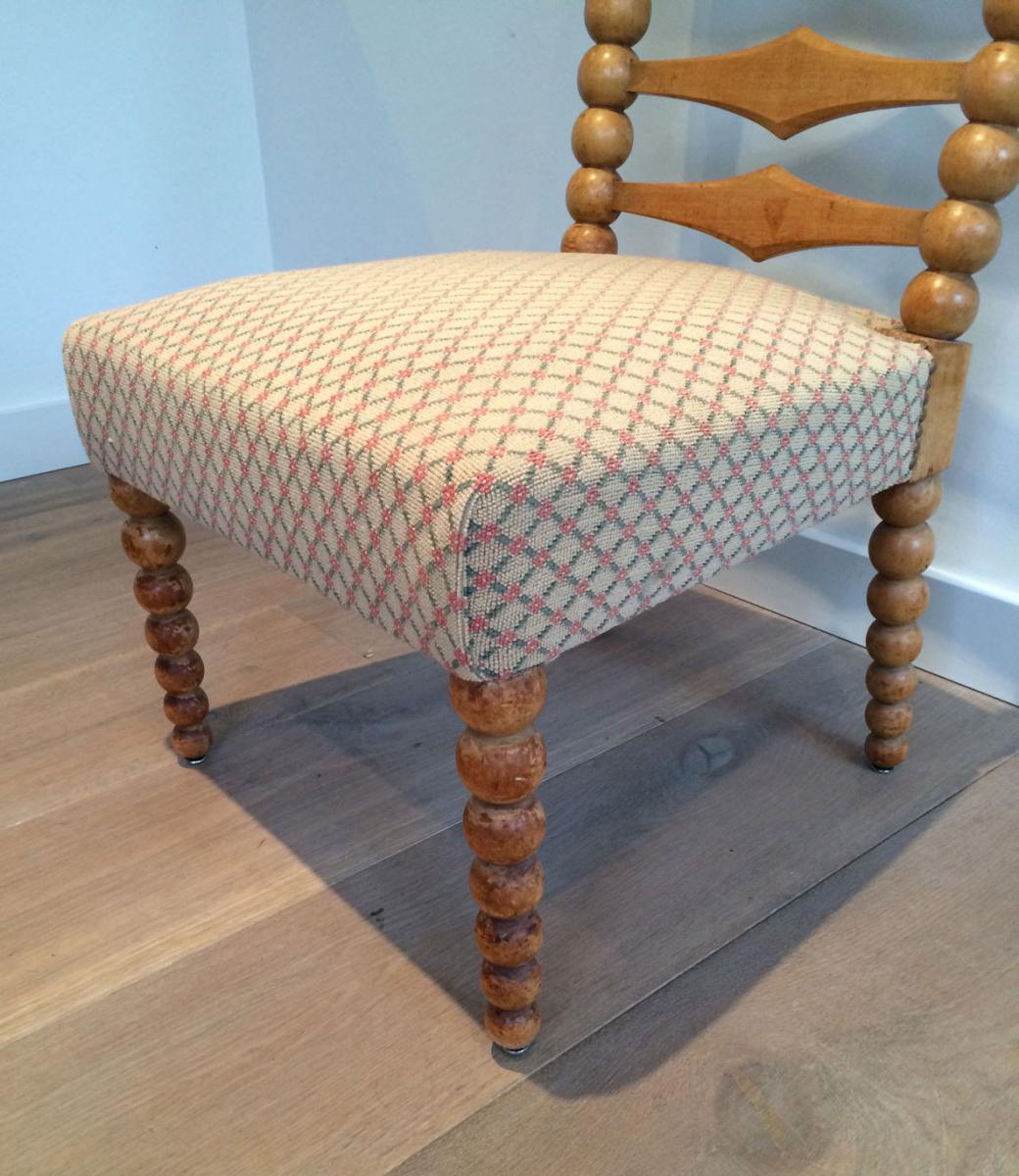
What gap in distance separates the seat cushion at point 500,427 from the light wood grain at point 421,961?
0.27m

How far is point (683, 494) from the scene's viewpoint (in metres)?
0.51

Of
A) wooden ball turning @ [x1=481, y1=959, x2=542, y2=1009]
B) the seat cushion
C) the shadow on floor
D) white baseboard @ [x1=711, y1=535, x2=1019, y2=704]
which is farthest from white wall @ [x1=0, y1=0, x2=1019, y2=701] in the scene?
wooden ball turning @ [x1=481, y1=959, x2=542, y2=1009]

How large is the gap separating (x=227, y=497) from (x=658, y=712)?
0.49 metres

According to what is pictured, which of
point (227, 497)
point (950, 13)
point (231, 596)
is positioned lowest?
point (231, 596)

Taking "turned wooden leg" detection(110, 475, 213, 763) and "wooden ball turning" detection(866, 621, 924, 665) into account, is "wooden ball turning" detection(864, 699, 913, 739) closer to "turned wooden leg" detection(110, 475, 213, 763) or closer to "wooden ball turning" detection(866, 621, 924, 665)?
"wooden ball turning" detection(866, 621, 924, 665)

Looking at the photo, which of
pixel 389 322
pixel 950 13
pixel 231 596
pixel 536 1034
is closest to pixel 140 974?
pixel 536 1034

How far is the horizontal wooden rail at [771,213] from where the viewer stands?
72 centimetres

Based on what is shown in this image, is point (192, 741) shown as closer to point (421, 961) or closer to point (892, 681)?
point (421, 961)

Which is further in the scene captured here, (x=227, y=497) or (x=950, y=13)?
(x=950, y=13)

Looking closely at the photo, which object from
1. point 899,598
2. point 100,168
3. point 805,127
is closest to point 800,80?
point 805,127

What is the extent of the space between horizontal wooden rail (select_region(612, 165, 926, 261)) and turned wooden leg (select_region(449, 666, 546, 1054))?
0.44 m

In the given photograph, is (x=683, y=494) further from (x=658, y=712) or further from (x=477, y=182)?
(x=477, y=182)

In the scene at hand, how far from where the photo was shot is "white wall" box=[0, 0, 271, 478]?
4.83 feet

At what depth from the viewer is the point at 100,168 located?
155cm
